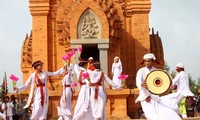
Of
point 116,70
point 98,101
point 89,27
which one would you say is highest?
point 89,27

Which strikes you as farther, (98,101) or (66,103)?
(66,103)

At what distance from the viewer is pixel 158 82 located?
8945 mm

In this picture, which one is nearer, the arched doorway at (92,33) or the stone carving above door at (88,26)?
the arched doorway at (92,33)

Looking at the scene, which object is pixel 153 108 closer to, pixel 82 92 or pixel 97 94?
pixel 97 94

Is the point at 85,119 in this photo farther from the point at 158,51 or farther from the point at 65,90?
the point at 158,51

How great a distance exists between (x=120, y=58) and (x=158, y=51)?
281cm

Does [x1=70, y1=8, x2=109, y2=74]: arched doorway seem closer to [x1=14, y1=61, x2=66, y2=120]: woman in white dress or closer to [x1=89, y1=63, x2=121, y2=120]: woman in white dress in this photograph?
[x1=89, y1=63, x2=121, y2=120]: woman in white dress

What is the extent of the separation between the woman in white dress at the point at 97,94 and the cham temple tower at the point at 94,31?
6910 mm

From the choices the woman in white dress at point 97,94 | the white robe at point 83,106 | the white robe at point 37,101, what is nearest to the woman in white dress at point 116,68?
the white robe at point 83,106

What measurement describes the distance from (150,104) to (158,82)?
0.49 m

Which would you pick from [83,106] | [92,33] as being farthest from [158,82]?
[92,33]

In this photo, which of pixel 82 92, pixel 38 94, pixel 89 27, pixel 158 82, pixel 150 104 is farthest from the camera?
pixel 89 27

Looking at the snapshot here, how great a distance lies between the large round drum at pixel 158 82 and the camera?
8891mm

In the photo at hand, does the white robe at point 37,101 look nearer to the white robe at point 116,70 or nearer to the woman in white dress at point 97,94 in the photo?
the woman in white dress at point 97,94
